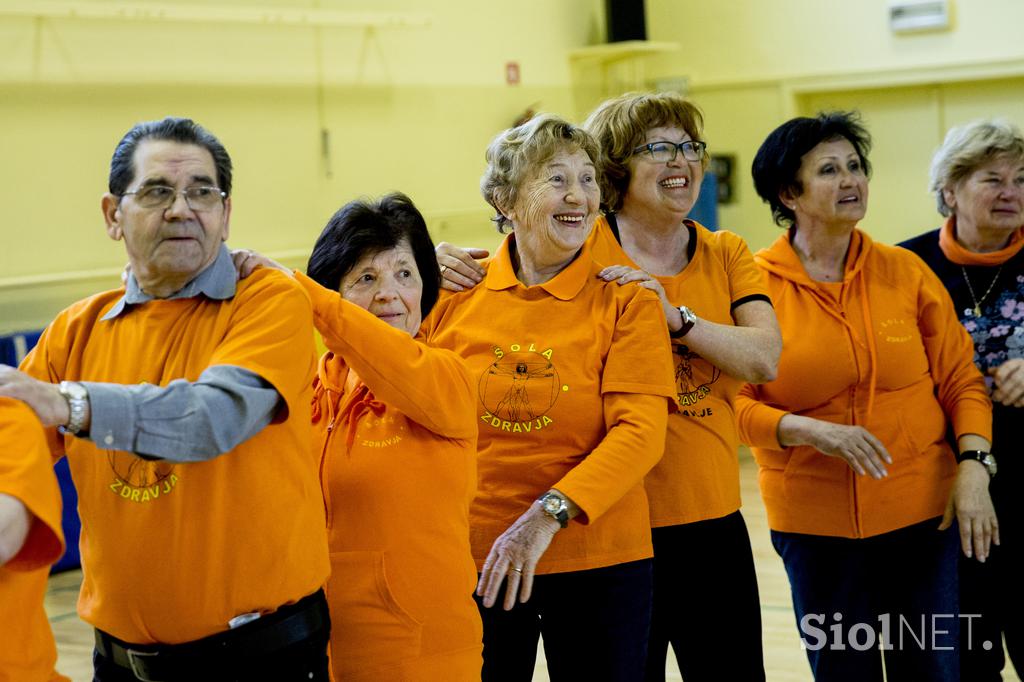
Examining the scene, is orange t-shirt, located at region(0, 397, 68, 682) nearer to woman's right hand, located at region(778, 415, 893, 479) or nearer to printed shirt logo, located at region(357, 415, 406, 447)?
printed shirt logo, located at region(357, 415, 406, 447)

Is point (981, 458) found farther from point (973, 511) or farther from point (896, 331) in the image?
point (896, 331)

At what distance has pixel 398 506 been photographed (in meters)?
1.96

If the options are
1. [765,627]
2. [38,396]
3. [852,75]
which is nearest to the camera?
[38,396]

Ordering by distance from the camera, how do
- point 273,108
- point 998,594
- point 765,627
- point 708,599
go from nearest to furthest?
1. point 708,599
2. point 998,594
3. point 765,627
4. point 273,108

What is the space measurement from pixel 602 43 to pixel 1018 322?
588 cm

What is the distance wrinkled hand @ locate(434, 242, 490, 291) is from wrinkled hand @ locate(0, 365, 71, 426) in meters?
1.02

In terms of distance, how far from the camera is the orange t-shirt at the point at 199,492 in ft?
5.35

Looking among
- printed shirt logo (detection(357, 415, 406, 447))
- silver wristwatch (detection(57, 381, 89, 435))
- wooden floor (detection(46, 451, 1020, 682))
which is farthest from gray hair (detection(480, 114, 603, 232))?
wooden floor (detection(46, 451, 1020, 682))

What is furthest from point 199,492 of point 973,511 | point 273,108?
point 273,108

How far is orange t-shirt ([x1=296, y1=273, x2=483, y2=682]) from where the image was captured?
1.93m

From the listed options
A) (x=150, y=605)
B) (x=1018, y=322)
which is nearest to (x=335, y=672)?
(x=150, y=605)

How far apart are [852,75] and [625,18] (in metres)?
1.58

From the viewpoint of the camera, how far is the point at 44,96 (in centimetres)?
545

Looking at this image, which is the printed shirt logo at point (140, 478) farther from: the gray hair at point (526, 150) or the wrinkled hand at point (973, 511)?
the wrinkled hand at point (973, 511)
